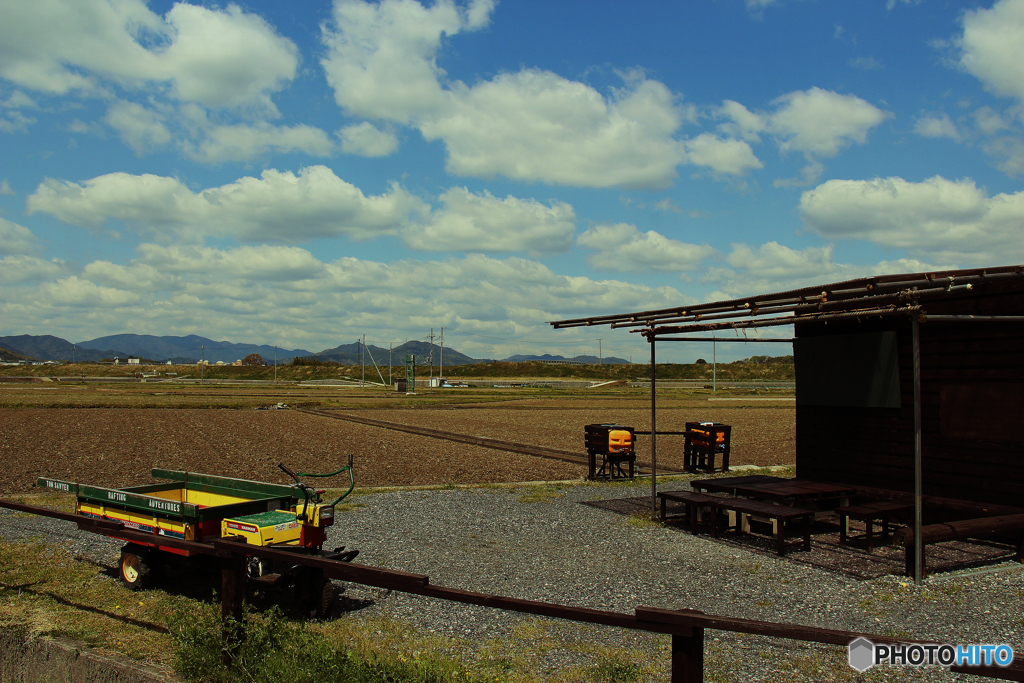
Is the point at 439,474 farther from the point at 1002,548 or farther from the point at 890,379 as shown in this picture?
the point at 1002,548

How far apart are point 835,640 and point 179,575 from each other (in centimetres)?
723

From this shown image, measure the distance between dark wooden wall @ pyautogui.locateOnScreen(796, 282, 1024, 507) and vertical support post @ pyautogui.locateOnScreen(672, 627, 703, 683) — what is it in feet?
27.3

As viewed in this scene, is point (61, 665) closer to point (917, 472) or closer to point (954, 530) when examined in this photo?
point (917, 472)

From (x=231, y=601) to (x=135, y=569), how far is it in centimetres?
333

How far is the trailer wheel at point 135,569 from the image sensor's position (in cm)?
687

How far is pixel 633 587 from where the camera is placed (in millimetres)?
7289

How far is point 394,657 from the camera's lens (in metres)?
4.95

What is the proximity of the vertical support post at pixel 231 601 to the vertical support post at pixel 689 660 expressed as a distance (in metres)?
3.11

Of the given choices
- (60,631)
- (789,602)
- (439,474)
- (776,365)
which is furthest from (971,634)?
(776,365)

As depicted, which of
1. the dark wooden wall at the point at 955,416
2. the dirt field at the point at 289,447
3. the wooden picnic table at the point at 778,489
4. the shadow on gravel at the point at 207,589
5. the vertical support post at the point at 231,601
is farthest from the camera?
the dirt field at the point at 289,447

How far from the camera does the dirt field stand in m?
17.0

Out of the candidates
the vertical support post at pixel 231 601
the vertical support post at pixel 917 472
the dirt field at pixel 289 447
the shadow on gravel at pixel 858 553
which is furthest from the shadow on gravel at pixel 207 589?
the dirt field at pixel 289 447

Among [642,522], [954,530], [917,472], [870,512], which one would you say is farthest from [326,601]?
[954,530]

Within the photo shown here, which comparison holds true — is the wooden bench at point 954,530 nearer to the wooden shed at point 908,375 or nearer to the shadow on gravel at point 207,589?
the wooden shed at point 908,375
